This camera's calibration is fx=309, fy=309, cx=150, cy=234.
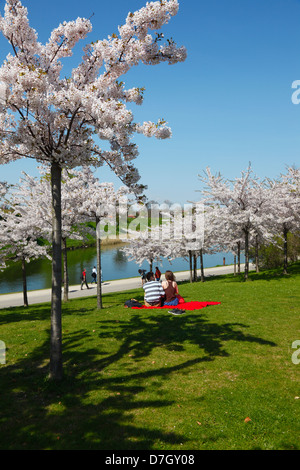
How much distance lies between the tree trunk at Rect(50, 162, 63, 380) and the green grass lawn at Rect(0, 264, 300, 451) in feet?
1.16

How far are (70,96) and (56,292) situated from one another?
3.86m

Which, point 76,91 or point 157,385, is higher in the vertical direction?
point 76,91

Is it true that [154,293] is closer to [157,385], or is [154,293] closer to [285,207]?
[157,385]

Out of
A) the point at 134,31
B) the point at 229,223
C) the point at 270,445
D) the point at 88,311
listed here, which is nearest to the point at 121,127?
the point at 134,31

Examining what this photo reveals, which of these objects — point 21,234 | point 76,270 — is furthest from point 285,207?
point 76,270

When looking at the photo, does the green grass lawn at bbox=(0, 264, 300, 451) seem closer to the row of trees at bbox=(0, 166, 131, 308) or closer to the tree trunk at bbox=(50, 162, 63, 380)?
the tree trunk at bbox=(50, 162, 63, 380)

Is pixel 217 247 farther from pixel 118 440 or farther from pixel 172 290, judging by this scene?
pixel 118 440

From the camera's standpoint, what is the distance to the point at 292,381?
6.20m

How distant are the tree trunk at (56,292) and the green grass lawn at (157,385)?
1.16ft

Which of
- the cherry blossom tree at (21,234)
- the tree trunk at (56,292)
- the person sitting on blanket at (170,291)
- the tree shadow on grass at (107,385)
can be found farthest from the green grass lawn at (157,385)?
the cherry blossom tree at (21,234)

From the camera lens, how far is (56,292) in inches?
255

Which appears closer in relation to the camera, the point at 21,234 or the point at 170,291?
the point at 170,291

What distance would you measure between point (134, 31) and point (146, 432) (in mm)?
7081

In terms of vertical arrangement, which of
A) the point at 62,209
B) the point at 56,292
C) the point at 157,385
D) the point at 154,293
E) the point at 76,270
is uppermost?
the point at 62,209
